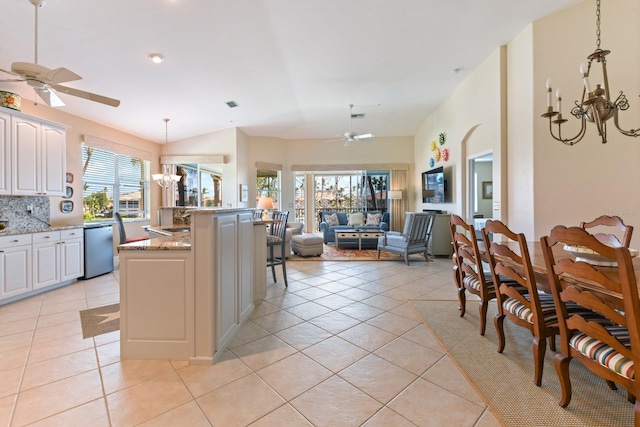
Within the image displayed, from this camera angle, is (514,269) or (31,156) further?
(31,156)

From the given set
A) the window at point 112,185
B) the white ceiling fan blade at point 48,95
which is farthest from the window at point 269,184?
the white ceiling fan blade at point 48,95

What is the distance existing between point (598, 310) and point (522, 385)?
766 millimetres

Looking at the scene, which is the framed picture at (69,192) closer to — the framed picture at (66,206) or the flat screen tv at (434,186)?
the framed picture at (66,206)

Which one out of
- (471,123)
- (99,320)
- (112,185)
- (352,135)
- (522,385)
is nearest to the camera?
(522,385)

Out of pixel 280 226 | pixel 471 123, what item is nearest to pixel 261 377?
pixel 280 226

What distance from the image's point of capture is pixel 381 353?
6.93 feet

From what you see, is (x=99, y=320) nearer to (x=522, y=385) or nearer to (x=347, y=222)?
(x=522, y=385)

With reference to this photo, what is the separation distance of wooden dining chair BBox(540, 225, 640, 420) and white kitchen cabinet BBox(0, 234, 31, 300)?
4987 mm

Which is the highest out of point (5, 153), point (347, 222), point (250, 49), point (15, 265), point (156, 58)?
point (250, 49)

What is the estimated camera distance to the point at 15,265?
3.22 m

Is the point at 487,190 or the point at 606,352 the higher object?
the point at 487,190

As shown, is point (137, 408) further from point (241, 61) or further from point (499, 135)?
point (499, 135)

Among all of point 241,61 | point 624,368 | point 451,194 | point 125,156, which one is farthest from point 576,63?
point 125,156

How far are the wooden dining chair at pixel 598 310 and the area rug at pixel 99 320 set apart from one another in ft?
11.0
